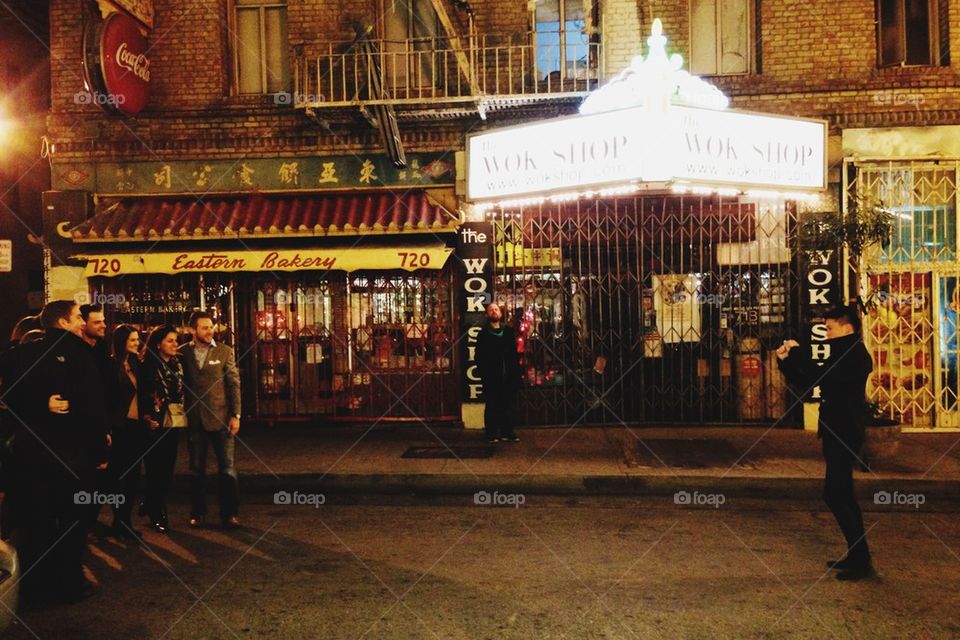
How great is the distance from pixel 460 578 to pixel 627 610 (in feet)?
4.18

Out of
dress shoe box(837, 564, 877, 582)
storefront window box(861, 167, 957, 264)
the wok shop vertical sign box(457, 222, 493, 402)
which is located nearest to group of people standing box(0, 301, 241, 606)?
the wok shop vertical sign box(457, 222, 493, 402)

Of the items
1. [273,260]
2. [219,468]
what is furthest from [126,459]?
[273,260]

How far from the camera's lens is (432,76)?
425 inches

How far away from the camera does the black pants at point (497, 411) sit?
10.3 meters

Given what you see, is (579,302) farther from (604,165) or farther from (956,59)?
(956,59)

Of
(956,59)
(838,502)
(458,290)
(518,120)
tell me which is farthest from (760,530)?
(956,59)

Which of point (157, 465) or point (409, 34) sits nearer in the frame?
point (157, 465)

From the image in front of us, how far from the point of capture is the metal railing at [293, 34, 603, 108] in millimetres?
10961

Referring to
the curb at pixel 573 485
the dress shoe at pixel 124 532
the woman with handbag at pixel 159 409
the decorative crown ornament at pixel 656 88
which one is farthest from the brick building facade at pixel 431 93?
the dress shoe at pixel 124 532

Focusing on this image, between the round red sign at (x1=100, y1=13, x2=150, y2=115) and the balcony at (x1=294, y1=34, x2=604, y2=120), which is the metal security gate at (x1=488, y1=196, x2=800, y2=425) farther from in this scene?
the round red sign at (x1=100, y1=13, x2=150, y2=115)

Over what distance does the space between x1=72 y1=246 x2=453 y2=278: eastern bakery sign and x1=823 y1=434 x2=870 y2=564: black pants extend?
6.48m

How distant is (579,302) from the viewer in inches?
450

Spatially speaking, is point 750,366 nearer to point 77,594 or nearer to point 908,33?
point 908,33

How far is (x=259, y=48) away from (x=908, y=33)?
1024 centimetres
